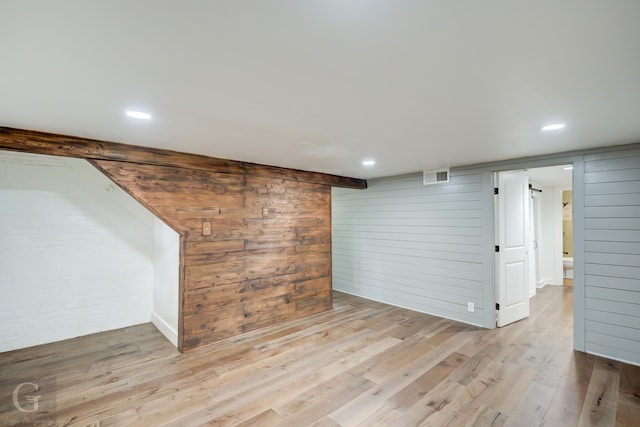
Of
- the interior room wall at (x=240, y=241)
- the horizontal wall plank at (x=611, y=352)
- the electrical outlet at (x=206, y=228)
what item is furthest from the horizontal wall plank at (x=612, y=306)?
the electrical outlet at (x=206, y=228)

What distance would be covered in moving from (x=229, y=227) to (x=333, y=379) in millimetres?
2201

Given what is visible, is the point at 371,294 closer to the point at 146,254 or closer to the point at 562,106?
the point at 146,254

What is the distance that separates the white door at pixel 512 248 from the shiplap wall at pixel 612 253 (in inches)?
36.6

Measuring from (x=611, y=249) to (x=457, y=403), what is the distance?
7.94 feet

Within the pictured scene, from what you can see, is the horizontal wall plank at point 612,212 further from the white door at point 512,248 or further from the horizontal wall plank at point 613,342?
the horizontal wall plank at point 613,342

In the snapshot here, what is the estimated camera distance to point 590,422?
218cm

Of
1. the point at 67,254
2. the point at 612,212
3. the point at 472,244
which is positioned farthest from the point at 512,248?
the point at 67,254

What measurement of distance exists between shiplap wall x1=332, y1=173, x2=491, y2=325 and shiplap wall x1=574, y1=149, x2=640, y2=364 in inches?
43.1

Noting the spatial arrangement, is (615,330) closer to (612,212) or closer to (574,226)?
(574,226)

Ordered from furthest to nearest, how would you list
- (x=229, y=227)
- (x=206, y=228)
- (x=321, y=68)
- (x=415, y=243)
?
(x=415, y=243) → (x=229, y=227) → (x=206, y=228) → (x=321, y=68)

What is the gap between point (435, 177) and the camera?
4539mm

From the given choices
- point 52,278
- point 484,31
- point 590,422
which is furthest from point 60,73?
point 590,422

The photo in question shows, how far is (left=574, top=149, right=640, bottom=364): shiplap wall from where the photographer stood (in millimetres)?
2953

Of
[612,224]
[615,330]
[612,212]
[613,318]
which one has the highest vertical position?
[612,212]
